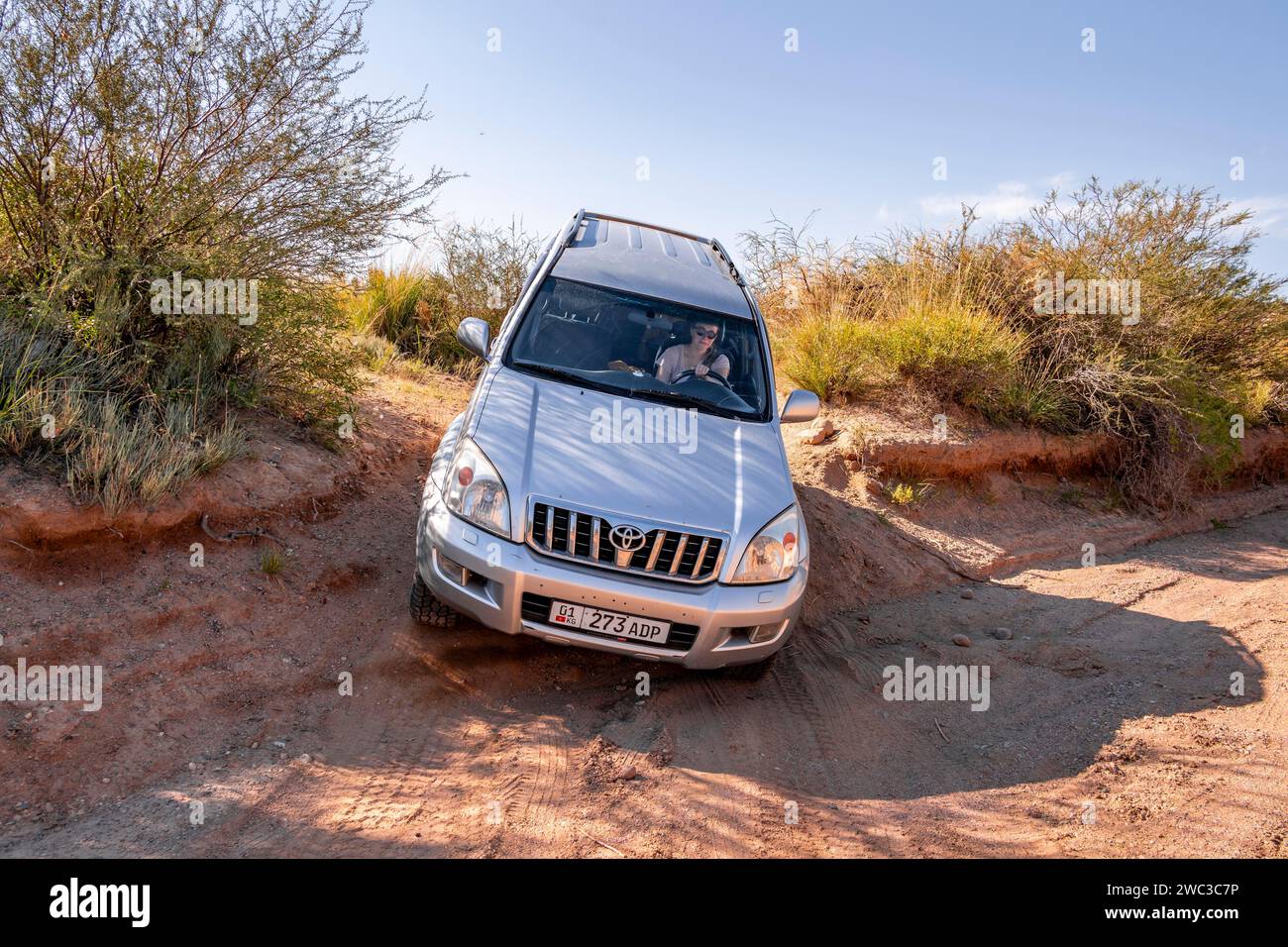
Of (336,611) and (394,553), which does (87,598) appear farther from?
(394,553)

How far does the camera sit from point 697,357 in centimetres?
528

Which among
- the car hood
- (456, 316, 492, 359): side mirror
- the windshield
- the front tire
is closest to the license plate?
the car hood

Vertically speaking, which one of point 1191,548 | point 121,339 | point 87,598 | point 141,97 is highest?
point 141,97

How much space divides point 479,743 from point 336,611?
1462 millimetres

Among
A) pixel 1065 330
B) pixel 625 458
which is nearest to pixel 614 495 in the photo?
pixel 625 458

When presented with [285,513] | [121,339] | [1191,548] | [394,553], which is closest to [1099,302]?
[1191,548]

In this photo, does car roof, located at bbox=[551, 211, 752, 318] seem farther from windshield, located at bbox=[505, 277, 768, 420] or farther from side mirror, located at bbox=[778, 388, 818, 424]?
side mirror, located at bbox=[778, 388, 818, 424]

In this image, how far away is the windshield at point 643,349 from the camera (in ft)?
16.2

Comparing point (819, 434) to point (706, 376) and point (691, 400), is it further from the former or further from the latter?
point (691, 400)

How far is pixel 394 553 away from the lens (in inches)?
217

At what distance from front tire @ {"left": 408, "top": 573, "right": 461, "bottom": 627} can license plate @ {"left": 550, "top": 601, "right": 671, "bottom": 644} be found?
0.83m

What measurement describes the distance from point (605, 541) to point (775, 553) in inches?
34.4

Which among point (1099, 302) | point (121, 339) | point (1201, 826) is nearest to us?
point (1201, 826)

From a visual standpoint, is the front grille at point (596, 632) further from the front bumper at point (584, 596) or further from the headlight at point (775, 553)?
the headlight at point (775, 553)
